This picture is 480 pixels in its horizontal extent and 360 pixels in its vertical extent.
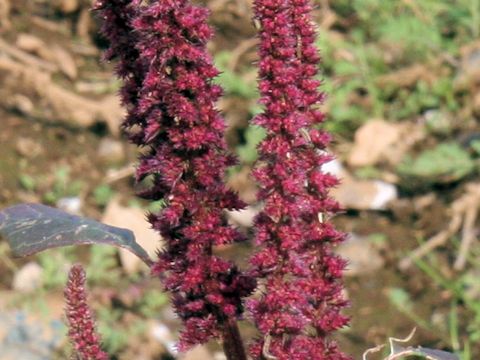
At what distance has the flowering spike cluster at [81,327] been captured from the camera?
185cm

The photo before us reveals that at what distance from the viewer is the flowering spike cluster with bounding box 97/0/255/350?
1758mm

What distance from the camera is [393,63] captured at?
6.18 metres

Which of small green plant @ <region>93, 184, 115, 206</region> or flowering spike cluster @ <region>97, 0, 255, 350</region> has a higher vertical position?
small green plant @ <region>93, 184, 115, 206</region>

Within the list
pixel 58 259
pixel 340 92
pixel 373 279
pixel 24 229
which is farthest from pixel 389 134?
pixel 24 229

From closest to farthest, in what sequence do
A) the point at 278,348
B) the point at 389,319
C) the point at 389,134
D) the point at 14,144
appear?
the point at 278,348, the point at 389,319, the point at 389,134, the point at 14,144

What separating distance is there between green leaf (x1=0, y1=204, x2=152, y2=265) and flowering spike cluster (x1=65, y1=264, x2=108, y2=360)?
19 cm

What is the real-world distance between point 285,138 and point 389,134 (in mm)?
4004

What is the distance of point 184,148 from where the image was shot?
182 cm

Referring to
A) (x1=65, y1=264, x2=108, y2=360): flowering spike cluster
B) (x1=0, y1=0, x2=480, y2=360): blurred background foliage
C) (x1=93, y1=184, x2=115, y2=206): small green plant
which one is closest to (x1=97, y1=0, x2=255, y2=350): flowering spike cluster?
(x1=65, y1=264, x2=108, y2=360): flowering spike cluster

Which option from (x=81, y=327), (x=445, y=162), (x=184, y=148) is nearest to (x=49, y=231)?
(x=81, y=327)

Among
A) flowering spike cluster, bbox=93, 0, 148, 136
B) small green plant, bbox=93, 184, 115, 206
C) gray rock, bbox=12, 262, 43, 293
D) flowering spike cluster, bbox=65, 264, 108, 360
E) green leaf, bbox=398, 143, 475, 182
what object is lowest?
flowering spike cluster, bbox=65, 264, 108, 360

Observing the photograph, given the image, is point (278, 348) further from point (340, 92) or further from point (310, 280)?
point (340, 92)

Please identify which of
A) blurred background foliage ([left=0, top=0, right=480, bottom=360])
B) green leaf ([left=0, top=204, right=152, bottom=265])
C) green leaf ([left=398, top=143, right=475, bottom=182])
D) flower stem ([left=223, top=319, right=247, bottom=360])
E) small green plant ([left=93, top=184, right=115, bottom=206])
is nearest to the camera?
flower stem ([left=223, top=319, right=247, bottom=360])

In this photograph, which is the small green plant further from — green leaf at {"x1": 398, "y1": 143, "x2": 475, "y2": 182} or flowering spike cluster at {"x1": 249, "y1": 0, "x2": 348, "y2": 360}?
flowering spike cluster at {"x1": 249, "y1": 0, "x2": 348, "y2": 360}
